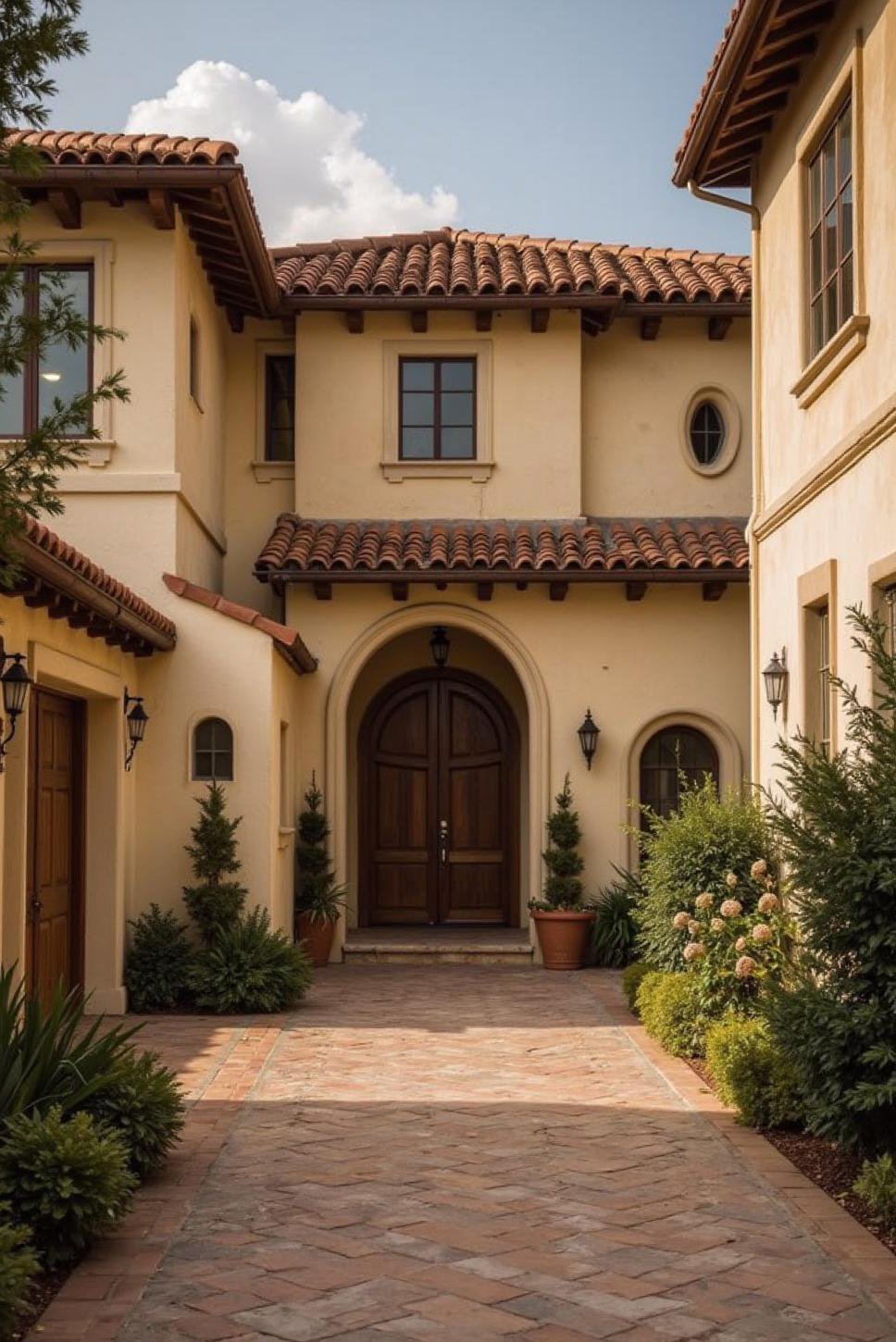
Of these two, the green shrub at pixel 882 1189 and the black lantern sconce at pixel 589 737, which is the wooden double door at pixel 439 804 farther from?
the green shrub at pixel 882 1189

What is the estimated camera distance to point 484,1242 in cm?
642

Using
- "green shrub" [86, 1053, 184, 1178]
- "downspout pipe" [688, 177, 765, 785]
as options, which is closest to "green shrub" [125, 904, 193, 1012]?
"downspout pipe" [688, 177, 765, 785]

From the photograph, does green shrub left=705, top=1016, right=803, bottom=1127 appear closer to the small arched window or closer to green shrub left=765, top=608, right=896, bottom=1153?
green shrub left=765, top=608, right=896, bottom=1153

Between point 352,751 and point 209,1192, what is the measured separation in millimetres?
11631

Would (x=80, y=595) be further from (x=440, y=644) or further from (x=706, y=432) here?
(x=706, y=432)

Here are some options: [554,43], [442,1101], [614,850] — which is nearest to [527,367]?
[614,850]

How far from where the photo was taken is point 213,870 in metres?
13.9

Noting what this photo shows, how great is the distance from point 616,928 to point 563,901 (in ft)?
2.19

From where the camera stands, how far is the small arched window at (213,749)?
14438 millimetres

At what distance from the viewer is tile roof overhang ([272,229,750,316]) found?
57.4ft

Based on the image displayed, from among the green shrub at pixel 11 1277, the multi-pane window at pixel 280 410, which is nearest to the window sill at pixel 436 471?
the multi-pane window at pixel 280 410

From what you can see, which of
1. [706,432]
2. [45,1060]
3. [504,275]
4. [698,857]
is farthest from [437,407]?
[45,1060]

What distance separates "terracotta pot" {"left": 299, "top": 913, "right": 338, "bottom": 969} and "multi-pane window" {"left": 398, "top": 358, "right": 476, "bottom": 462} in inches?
218

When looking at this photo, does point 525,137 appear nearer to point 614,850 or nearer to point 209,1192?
point 614,850
